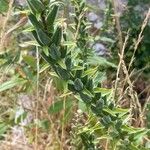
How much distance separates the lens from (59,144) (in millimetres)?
2510

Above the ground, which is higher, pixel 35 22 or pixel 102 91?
pixel 35 22

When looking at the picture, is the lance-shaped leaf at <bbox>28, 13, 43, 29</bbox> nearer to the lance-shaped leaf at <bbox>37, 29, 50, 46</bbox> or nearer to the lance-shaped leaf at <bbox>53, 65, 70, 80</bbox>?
the lance-shaped leaf at <bbox>37, 29, 50, 46</bbox>

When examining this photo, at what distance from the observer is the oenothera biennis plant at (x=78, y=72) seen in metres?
1.17

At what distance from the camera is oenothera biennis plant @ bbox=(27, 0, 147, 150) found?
45.9 inches

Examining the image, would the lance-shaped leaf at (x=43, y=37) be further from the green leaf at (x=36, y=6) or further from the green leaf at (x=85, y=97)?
the green leaf at (x=85, y=97)

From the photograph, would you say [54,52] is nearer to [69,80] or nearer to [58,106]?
[69,80]

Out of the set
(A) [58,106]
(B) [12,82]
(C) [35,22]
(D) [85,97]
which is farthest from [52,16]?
(A) [58,106]

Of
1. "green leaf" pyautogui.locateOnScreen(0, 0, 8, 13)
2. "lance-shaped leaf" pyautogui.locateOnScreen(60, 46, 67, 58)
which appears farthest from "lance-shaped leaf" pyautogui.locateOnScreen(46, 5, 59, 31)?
"green leaf" pyautogui.locateOnScreen(0, 0, 8, 13)

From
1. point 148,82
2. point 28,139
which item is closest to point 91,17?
point 148,82

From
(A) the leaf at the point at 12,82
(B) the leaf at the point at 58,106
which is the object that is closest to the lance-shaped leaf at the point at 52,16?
(A) the leaf at the point at 12,82

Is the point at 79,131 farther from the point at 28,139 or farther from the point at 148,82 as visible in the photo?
the point at 148,82

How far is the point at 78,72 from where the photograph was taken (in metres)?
1.33

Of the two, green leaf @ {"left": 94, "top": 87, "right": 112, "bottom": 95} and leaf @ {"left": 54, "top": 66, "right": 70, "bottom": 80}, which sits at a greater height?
leaf @ {"left": 54, "top": 66, "right": 70, "bottom": 80}

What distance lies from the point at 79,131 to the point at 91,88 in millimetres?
347
